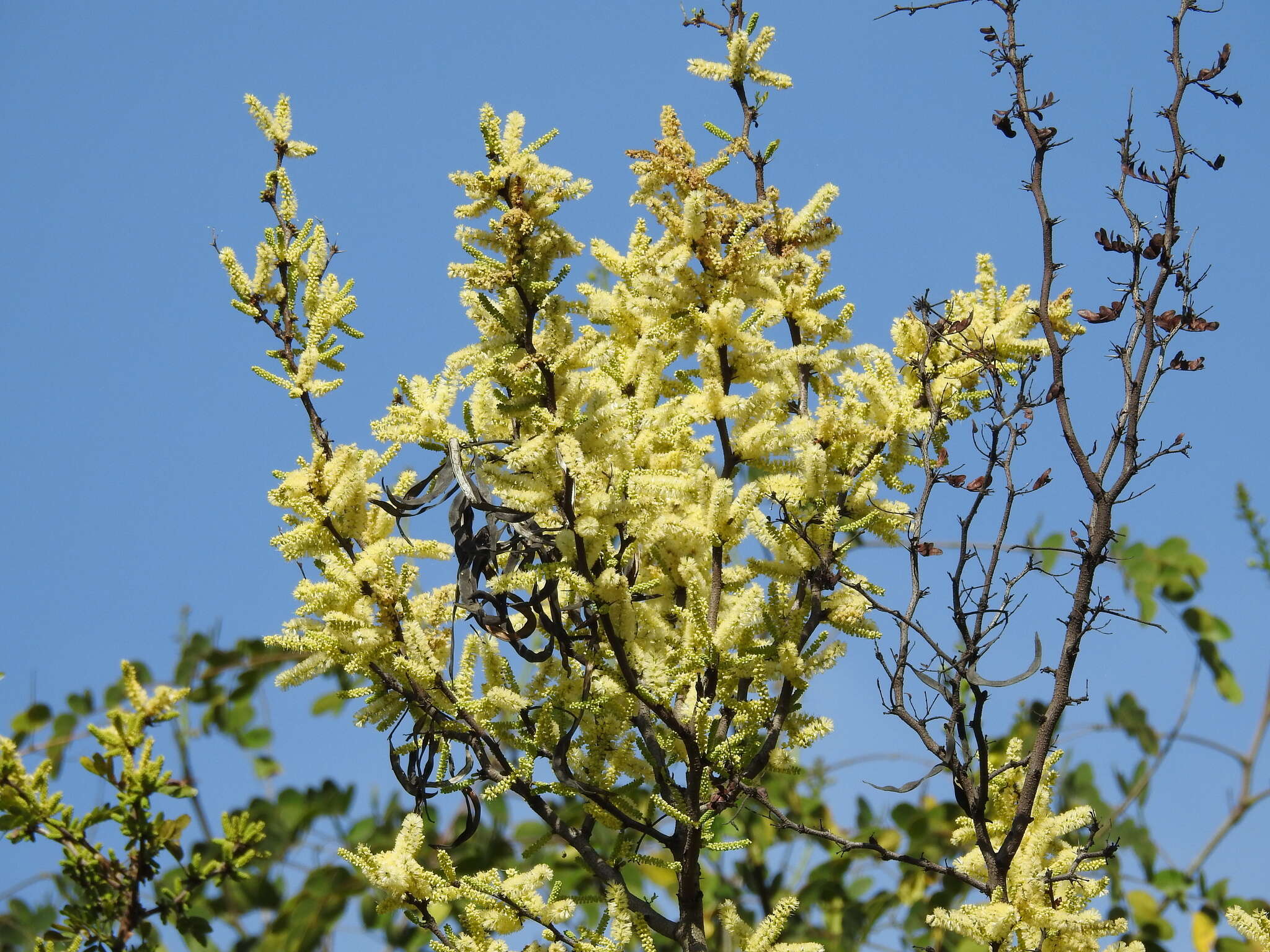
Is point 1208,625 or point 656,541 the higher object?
point 1208,625

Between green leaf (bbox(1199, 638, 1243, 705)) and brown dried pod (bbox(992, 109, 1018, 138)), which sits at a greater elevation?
green leaf (bbox(1199, 638, 1243, 705))

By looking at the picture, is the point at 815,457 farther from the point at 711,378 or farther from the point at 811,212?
the point at 811,212

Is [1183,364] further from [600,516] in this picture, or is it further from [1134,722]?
[1134,722]

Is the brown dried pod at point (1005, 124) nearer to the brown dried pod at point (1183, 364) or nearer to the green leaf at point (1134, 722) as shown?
the brown dried pod at point (1183, 364)

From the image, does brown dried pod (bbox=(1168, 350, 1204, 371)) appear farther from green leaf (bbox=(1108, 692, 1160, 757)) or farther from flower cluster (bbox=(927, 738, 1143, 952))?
green leaf (bbox=(1108, 692, 1160, 757))

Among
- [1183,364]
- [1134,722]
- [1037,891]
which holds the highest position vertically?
[1134,722]

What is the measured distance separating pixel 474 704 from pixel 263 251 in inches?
50.7

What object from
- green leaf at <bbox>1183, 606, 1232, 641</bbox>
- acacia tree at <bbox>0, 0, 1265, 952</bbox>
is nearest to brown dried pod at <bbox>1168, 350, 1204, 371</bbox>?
acacia tree at <bbox>0, 0, 1265, 952</bbox>

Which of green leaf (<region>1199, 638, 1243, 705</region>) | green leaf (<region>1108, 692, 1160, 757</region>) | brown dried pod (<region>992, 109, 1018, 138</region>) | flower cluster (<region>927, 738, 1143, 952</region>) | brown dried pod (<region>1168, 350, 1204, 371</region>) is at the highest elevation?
green leaf (<region>1199, 638, 1243, 705</region>)

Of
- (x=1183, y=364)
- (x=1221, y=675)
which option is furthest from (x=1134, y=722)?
(x=1183, y=364)

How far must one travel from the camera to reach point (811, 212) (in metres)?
3.68

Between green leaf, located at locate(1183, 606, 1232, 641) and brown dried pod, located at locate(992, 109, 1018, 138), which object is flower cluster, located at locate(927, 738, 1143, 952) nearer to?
brown dried pod, located at locate(992, 109, 1018, 138)

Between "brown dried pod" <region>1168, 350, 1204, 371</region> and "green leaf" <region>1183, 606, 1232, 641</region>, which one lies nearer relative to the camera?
"brown dried pod" <region>1168, 350, 1204, 371</region>

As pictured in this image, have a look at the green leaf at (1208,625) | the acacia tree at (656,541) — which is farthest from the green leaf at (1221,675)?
the acacia tree at (656,541)
